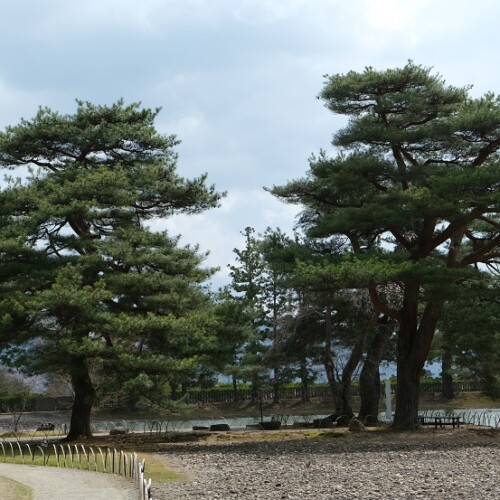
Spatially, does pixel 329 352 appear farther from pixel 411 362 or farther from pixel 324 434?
pixel 324 434

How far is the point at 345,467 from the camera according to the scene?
17.2 metres

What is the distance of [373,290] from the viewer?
24.3 meters

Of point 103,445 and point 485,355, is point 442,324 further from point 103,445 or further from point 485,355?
point 103,445

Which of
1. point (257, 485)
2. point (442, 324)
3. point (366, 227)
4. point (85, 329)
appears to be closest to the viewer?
point (257, 485)

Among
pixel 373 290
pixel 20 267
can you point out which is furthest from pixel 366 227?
pixel 20 267

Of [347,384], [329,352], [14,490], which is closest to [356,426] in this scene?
[329,352]

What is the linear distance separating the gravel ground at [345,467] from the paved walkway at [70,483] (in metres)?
0.77

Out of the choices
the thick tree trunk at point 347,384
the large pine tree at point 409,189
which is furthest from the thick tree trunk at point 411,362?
the thick tree trunk at point 347,384

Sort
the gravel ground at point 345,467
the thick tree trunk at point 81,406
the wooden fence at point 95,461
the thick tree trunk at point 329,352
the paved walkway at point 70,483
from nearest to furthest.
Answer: the paved walkway at point 70,483 < the gravel ground at point 345,467 < the wooden fence at point 95,461 < the thick tree trunk at point 81,406 < the thick tree trunk at point 329,352

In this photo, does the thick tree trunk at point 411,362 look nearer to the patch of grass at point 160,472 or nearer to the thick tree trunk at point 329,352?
the thick tree trunk at point 329,352

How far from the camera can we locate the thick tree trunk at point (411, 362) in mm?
25797

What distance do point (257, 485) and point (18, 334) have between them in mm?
10530

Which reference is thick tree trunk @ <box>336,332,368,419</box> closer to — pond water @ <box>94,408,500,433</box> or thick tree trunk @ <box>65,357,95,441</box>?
pond water @ <box>94,408,500,433</box>

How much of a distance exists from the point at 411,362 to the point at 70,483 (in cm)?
1381
